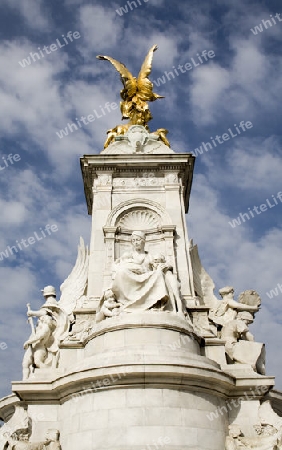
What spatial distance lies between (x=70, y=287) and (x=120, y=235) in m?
2.49

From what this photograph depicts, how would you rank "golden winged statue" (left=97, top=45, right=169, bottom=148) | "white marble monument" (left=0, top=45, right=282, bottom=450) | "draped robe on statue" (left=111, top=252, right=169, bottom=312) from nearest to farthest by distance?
1. "white marble monument" (left=0, top=45, right=282, bottom=450)
2. "draped robe on statue" (left=111, top=252, right=169, bottom=312)
3. "golden winged statue" (left=97, top=45, right=169, bottom=148)

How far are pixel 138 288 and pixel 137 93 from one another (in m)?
10.1

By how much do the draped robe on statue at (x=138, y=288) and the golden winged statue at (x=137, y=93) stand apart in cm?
806

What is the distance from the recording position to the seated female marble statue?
455 inches

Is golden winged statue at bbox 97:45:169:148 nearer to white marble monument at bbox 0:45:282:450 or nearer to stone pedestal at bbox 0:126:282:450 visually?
white marble monument at bbox 0:45:282:450

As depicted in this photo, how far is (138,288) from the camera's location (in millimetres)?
11750

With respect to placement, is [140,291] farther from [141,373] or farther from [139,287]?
[141,373]

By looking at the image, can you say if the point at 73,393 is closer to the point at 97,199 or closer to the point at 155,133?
the point at 97,199

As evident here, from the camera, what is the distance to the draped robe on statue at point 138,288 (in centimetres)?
1154

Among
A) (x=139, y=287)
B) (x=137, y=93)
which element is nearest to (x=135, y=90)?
(x=137, y=93)

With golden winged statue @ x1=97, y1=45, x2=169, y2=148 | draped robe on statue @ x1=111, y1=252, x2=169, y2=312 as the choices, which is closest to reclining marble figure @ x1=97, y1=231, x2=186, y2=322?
draped robe on statue @ x1=111, y1=252, x2=169, y2=312

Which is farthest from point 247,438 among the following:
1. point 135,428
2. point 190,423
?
point 135,428

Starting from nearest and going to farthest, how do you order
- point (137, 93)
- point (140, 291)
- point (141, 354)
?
point (141, 354)
point (140, 291)
point (137, 93)

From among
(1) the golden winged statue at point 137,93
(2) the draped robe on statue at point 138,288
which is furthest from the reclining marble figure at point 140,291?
(1) the golden winged statue at point 137,93
